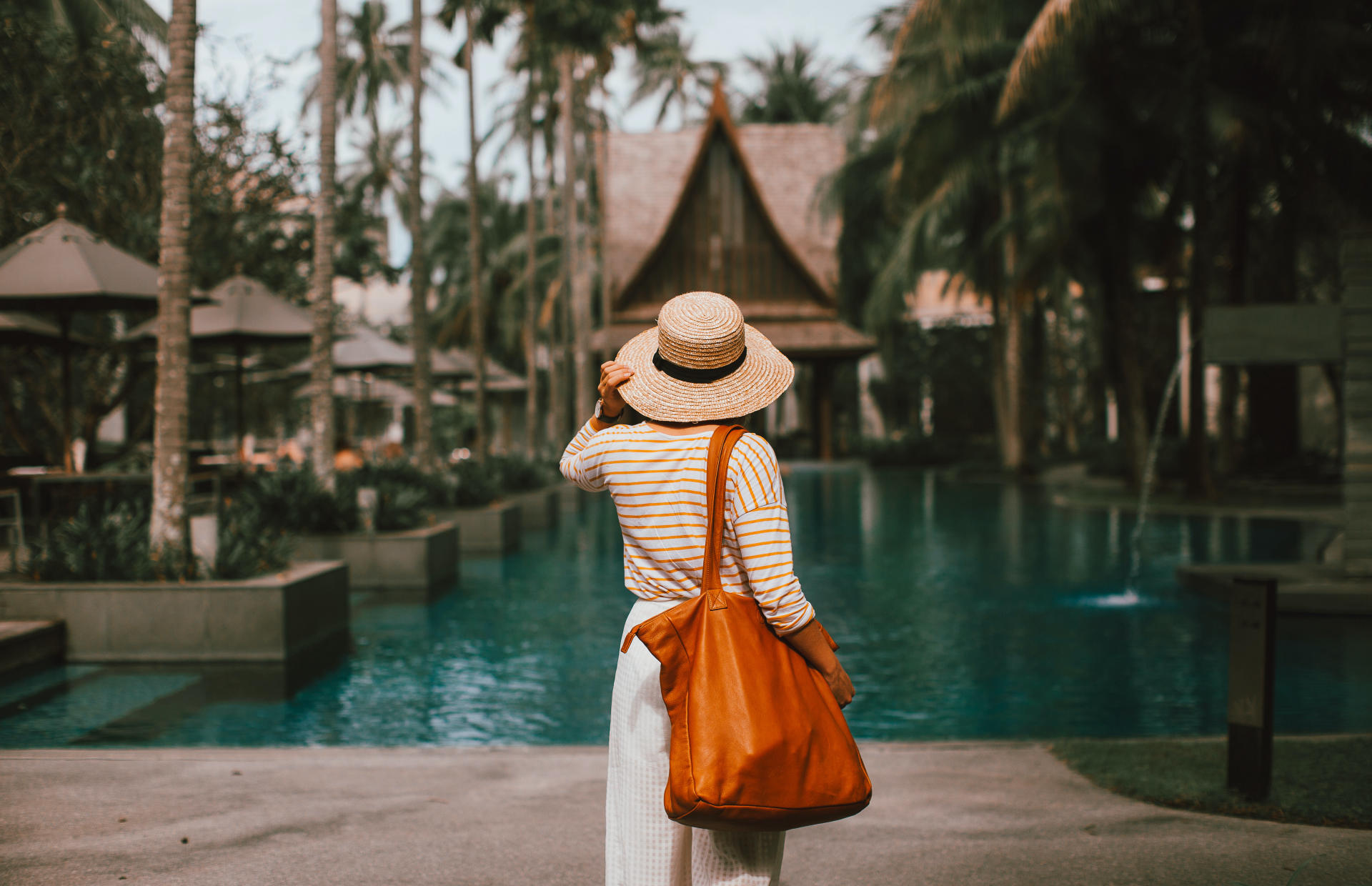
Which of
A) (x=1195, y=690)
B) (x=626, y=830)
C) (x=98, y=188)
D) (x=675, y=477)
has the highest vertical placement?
(x=98, y=188)

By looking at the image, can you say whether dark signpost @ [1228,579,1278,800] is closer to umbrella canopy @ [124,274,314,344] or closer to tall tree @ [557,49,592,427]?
umbrella canopy @ [124,274,314,344]

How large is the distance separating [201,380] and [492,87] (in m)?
20.0

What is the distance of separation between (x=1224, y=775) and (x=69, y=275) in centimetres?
1000

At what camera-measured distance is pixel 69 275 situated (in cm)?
1073

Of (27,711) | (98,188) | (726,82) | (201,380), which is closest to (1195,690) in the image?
(27,711)

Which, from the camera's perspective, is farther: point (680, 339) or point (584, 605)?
point (584, 605)

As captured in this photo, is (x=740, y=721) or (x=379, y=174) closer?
(x=740, y=721)

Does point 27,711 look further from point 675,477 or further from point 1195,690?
point 1195,690

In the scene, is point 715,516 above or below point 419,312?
below

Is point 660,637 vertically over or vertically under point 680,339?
under

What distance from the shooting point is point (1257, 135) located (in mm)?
18703

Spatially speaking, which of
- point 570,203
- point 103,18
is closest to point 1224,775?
point 103,18

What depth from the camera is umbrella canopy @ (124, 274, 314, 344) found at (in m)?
14.0

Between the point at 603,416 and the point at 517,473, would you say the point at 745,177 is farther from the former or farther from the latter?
the point at 603,416
